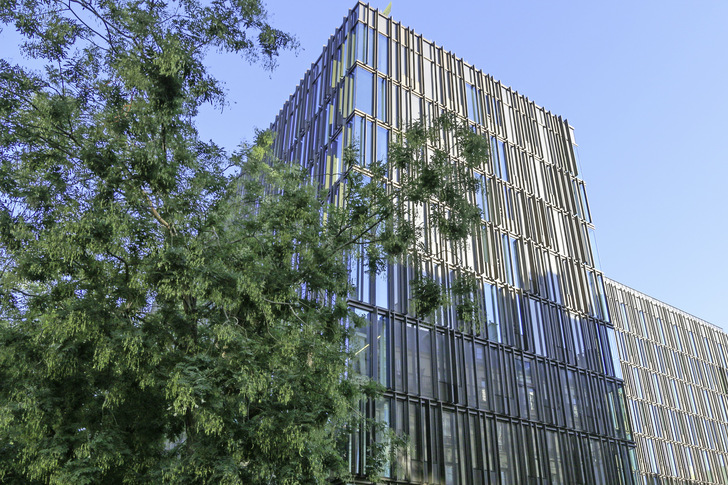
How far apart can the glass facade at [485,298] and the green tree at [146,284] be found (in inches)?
331

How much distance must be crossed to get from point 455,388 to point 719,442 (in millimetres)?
43114

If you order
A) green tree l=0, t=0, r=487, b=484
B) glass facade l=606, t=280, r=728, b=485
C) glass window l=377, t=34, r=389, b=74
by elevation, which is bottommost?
green tree l=0, t=0, r=487, b=484

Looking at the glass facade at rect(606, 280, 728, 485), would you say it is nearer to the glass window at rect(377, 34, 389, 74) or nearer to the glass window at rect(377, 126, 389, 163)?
the glass window at rect(377, 126, 389, 163)

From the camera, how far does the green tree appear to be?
891 cm

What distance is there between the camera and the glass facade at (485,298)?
20.8m

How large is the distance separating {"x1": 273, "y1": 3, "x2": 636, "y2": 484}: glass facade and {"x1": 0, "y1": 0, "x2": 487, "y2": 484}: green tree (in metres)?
8.42

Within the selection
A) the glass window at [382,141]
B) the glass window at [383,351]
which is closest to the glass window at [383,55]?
the glass window at [382,141]

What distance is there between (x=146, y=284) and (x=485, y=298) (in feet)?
57.6

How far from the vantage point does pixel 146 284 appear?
9.34 metres

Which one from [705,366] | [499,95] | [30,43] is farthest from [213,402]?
[705,366]

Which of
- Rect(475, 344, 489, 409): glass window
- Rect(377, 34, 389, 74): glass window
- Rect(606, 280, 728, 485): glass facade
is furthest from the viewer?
Rect(606, 280, 728, 485): glass facade

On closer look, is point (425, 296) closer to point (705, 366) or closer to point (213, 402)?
point (213, 402)

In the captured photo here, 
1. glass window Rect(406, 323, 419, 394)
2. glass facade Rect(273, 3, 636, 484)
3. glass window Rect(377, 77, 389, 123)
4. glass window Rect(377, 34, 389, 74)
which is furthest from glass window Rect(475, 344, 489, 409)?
glass window Rect(377, 34, 389, 74)

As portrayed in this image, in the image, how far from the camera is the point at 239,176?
1207 centimetres
